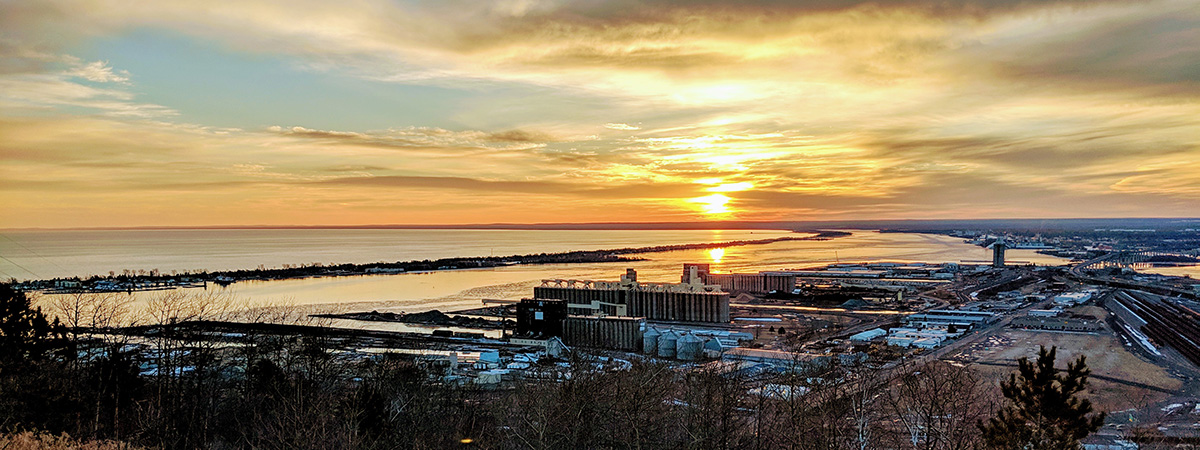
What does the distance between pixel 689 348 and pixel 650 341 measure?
2.56 metres

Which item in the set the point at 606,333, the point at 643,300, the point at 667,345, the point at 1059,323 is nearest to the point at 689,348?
the point at 667,345

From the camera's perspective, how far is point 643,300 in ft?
150

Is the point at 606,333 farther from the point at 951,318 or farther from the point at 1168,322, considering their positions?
the point at 1168,322

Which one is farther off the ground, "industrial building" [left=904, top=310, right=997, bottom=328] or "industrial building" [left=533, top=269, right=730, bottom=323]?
"industrial building" [left=533, top=269, right=730, bottom=323]

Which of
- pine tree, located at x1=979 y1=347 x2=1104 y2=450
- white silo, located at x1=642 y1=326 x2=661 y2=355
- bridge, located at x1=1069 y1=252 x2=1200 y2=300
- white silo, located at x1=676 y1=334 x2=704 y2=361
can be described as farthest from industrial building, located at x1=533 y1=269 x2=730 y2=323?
bridge, located at x1=1069 y1=252 x2=1200 y2=300

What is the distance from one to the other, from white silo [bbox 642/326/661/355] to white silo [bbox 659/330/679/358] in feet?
0.68

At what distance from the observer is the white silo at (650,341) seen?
3109 cm

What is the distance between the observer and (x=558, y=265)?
3684 inches

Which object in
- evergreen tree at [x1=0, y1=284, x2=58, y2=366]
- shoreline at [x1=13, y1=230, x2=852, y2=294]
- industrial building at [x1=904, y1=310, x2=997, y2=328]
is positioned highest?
evergreen tree at [x1=0, y1=284, x2=58, y2=366]

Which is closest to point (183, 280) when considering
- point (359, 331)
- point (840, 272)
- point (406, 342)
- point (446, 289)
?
point (446, 289)

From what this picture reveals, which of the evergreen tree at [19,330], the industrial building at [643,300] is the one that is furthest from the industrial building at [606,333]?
the evergreen tree at [19,330]

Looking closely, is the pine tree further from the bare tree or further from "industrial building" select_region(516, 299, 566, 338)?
"industrial building" select_region(516, 299, 566, 338)

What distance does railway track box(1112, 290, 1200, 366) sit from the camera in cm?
3112

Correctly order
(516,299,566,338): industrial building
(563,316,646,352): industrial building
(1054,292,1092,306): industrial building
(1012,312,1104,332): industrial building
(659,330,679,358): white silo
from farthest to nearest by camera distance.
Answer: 1. (1054,292,1092,306): industrial building
2. (1012,312,1104,332): industrial building
3. (516,299,566,338): industrial building
4. (563,316,646,352): industrial building
5. (659,330,679,358): white silo
